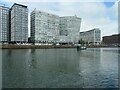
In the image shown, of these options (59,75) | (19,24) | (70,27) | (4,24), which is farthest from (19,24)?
(59,75)

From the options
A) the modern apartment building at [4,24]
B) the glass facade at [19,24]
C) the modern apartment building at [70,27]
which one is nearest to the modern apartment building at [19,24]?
the glass facade at [19,24]

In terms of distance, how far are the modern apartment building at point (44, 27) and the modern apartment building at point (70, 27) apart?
927 centimetres

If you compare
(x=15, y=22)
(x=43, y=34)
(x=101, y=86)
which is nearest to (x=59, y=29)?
(x=43, y=34)

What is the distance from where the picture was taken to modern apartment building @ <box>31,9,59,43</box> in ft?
454

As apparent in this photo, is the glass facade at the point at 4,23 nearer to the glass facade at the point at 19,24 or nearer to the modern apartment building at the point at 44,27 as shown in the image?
the glass facade at the point at 19,24

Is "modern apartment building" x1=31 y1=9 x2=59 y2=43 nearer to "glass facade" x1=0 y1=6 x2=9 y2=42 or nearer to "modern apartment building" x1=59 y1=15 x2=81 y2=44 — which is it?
"modern apartment building" x1=59 y1=15 x2=81 y2=44

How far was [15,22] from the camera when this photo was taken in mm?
128875

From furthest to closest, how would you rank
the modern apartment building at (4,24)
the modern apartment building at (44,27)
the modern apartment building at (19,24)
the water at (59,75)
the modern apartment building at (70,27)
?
the modern apartment building at (70,27) < the modern apartment building at (44,27) < the modern apartment building at (4,24) < the modern apartment building at (19,24) < the water at (59,75)

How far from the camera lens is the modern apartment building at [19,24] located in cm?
12775

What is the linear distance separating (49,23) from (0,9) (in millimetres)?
45375

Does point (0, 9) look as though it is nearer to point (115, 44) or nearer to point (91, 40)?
point (91, 40)

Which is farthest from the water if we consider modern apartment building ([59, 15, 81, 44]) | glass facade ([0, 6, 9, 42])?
modern apartment building ([59, 15, 81, 44])

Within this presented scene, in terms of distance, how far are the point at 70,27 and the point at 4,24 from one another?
64.2 metres

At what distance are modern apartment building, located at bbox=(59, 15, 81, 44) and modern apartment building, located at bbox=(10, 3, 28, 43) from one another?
45.2 meters
